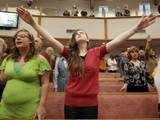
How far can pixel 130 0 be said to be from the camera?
18766 mm

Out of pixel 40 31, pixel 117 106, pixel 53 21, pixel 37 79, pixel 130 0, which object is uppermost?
pixel 130 0

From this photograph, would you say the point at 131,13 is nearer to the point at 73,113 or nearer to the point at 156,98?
the point at 156,98

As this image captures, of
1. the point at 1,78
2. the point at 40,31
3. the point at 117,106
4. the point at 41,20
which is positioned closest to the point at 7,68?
the point at 1,78

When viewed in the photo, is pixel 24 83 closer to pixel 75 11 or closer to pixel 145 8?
pixel 75 11

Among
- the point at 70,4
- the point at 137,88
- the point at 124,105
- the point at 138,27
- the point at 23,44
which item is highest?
the point at 70,4

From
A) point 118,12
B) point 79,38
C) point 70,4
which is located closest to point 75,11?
point 70,4

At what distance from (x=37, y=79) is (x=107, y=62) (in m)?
12.0

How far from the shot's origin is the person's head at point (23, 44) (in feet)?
11.5

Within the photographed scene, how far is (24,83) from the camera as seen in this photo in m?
3.42

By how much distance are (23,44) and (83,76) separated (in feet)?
2.03

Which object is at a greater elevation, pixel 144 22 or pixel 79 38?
pixel 144 22

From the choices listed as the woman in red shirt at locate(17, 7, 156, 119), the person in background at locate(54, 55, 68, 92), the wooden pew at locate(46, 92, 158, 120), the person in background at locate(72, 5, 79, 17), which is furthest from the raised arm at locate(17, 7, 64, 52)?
the person in background at locate(72, 5, 79, 17)

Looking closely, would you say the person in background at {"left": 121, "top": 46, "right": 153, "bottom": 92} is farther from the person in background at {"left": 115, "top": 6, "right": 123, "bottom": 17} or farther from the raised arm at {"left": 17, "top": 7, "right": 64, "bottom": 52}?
the person in background at {"left": 115, "top": 6, "right": 123, "bottom": 17}

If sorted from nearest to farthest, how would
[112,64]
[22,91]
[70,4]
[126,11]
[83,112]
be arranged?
[22,91]
[83,112]
[112,64]
[126,11]
[70,4]
